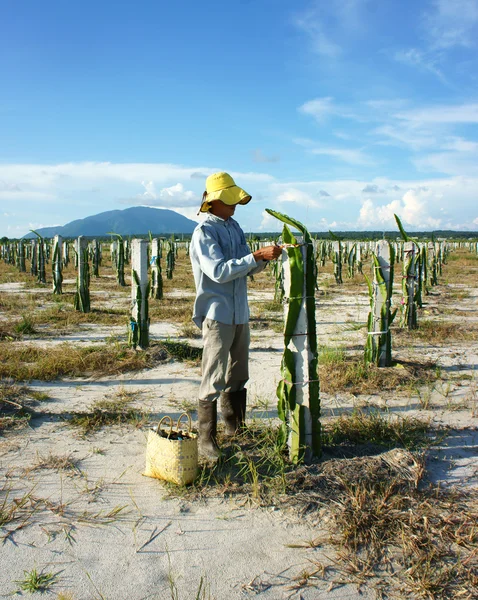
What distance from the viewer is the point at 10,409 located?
159 inches

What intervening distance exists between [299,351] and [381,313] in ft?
9.18

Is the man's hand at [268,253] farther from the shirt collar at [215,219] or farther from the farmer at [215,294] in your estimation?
the shirt collar at [215,219]

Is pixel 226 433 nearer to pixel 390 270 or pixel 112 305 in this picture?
pixel 390 270

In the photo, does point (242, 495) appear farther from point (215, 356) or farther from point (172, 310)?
point (172, 310)

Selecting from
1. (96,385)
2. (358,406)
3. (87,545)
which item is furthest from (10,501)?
(358,406)

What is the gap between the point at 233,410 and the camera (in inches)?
137

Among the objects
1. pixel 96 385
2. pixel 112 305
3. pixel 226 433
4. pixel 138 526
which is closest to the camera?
pixel 138 526

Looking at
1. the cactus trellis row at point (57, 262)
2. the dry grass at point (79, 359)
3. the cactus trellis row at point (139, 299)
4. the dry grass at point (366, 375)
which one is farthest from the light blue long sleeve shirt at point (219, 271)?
the cactus trellis row at point (57, 262)

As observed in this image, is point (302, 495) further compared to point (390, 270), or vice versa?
point (390, 270)

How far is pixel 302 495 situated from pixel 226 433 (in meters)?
0.96

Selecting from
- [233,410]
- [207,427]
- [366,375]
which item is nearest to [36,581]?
[207,427]

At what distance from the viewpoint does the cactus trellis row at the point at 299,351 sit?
3.00m

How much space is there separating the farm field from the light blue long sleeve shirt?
3.09ft

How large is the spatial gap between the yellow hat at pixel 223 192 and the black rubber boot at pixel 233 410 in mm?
1368
